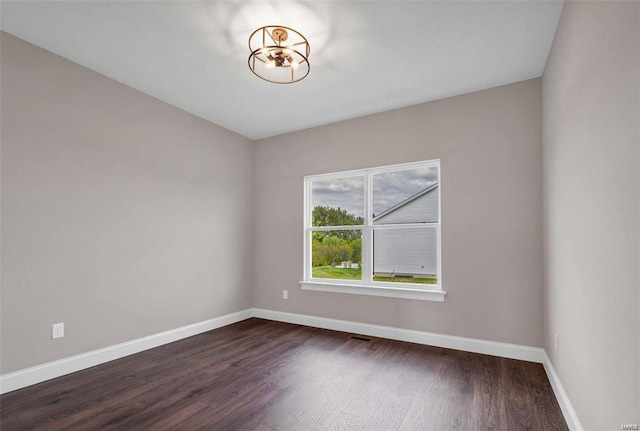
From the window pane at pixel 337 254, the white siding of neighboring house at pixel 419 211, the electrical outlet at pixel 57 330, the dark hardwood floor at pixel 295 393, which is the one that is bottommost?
the dark hardwood floor at pixel 295 393

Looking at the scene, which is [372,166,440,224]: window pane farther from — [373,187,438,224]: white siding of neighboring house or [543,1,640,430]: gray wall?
[543,1,640,430]: gray wall

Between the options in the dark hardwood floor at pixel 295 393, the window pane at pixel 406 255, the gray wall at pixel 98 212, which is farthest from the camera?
the window pane at pixel 406 255

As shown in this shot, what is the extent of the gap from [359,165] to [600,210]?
281 centimetres

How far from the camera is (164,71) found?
3.03m

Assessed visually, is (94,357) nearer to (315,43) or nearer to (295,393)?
(295,393)

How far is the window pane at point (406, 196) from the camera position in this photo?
3.71m

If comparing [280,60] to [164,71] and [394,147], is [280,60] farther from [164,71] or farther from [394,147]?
[394,147]

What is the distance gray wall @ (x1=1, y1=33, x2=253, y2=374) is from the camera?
253cm

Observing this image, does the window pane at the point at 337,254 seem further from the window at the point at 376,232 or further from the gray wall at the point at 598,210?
the gray wall at the point at 598,210

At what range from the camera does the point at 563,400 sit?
213 cm

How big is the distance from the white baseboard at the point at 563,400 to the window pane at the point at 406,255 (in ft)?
4.14

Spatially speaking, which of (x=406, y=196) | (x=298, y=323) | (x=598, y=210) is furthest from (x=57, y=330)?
(x=598, y=210)

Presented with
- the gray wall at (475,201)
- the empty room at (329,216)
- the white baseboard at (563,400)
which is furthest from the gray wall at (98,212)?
the white baseboard at (563,400)

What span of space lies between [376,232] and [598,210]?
8.62 ft
